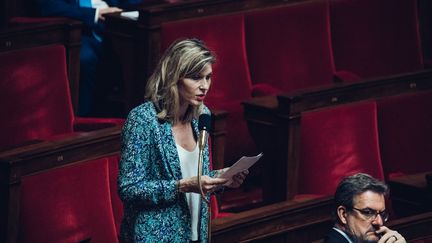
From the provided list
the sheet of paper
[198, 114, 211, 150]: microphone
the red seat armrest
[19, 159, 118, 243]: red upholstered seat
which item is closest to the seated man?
[198, 114, 211, 150]: microphone

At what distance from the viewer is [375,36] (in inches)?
49.6

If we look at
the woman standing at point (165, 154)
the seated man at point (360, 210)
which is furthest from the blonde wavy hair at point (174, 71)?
the seated man at point (360, 210)

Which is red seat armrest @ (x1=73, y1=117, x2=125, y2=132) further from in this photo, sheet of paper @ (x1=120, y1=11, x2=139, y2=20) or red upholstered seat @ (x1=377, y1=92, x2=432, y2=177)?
red upholstered seat @ (x1=377, y1=92, x2=432, y2=177)

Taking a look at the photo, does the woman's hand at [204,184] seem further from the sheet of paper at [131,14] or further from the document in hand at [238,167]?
the sheet of paper at [131,14]

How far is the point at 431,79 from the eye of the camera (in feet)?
3.62

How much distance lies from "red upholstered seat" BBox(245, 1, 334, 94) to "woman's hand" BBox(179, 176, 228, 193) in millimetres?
469

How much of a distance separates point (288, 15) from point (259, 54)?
0.05 meters

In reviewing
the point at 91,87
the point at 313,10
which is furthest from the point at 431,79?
the point at 91,87

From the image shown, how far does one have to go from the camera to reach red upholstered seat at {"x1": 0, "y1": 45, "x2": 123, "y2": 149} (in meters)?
1.00

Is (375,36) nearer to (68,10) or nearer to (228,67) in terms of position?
(228,67)

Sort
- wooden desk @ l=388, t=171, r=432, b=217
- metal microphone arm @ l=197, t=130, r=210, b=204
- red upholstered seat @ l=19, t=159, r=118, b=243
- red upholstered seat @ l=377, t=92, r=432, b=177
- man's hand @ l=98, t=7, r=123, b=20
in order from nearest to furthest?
metal microphone arm @ l=197, t=130, r=210, b=204, red upholstered seat @ l=19, t=159, r=118, b=243, wooden desk @ l=388, t=171, r=432, b=217, red upholstered seat @ l=377, t=92, r=432, b=177, man's hand @ l=98, t=7, r=123, b=20

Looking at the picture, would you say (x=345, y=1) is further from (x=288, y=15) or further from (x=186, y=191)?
(x=186, y=191)

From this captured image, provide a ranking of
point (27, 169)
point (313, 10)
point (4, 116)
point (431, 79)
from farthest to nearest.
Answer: point (313, 10)
point (431, 79)
point (4, 116)
point (27, 169)

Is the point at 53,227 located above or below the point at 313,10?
below
